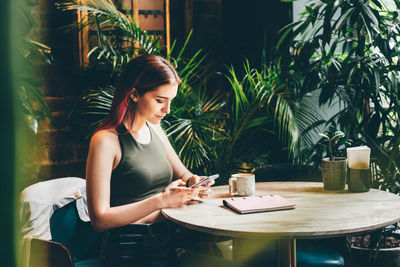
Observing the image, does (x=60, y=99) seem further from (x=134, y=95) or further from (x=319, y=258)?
(x=319, y=258)

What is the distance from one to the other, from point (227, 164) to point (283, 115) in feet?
1.46

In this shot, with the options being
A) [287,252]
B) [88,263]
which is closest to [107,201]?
[88,263]

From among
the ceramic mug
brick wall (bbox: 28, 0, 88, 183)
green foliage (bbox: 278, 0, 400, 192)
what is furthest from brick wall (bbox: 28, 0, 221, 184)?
the ceramic mug

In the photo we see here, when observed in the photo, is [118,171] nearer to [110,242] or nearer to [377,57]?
[110,242]

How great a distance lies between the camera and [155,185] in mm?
1475

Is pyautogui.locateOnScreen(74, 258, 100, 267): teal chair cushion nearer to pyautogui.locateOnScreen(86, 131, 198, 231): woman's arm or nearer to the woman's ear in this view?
pyautogui.locateOnScreen(86, 131, 198, 231): woman's arm

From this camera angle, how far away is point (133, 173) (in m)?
1.38

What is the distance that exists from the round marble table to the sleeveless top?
0.58ft

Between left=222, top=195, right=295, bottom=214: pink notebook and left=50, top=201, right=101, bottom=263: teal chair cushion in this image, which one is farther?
left=50, top=201, right=101, bottom=263: teal chair cushion

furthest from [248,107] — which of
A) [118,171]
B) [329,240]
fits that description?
[118,171]

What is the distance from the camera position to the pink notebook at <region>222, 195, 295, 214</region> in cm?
122

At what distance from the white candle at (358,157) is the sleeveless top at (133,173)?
670 millimetres

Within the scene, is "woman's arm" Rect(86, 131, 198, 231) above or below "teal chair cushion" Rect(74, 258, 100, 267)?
above

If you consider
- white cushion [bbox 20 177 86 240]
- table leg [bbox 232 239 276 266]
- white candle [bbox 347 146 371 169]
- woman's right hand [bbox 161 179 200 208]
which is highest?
white candle [bbox 347 146 371 169]
